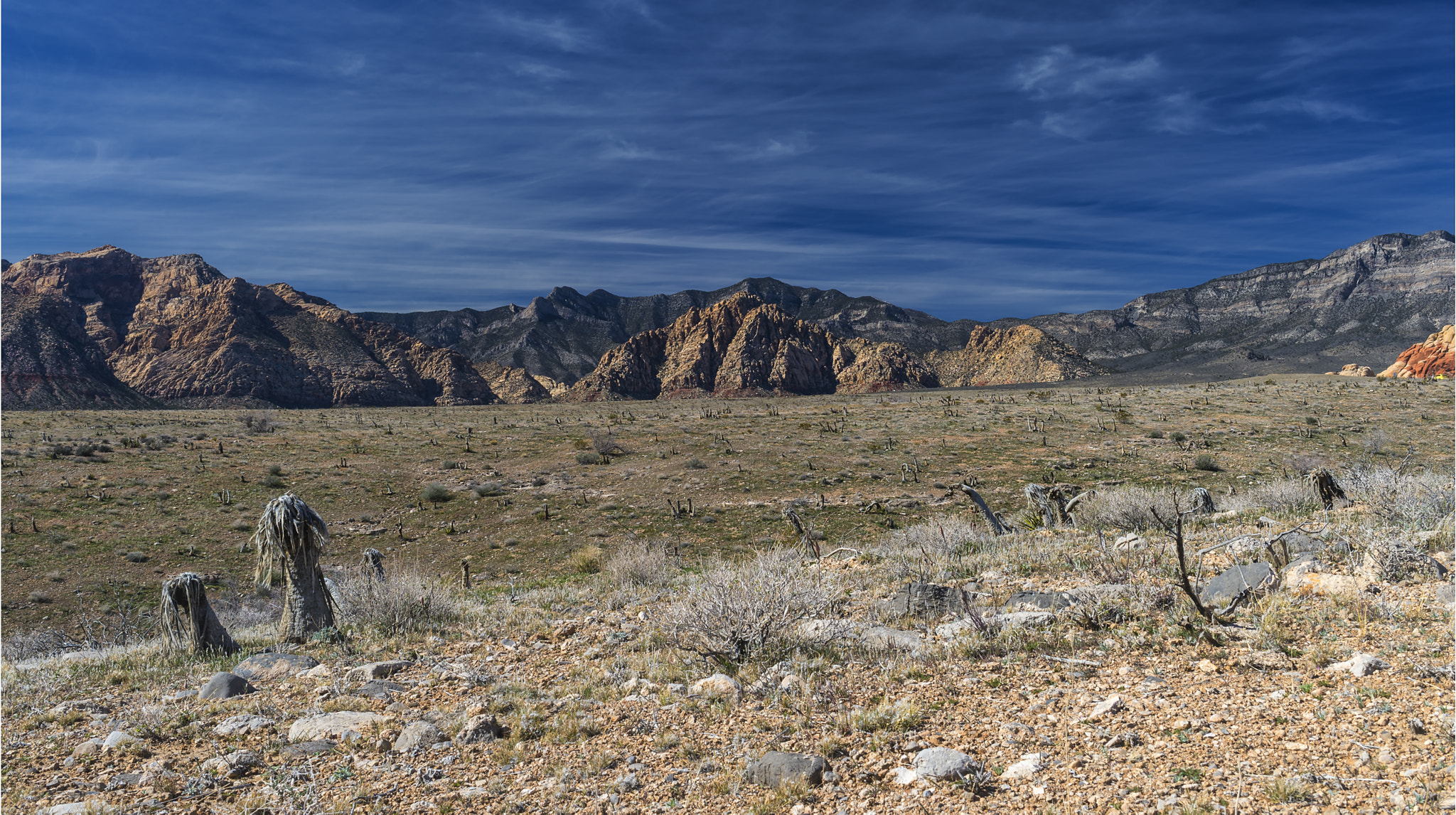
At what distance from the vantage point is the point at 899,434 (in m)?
38.2

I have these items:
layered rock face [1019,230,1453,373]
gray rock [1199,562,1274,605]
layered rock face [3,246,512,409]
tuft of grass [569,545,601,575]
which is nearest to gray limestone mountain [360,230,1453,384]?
layered rock face [1019,230,1453,373]

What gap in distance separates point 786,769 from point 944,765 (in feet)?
2.96

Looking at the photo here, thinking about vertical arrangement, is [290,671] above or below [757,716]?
below

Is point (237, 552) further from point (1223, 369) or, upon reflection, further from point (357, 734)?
point (1223, 369)

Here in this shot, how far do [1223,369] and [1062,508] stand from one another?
5191 inches

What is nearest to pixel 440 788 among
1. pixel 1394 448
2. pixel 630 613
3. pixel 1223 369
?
pixel 630 613

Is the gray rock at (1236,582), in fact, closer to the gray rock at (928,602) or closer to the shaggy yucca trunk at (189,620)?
the gray rock at (928,602)

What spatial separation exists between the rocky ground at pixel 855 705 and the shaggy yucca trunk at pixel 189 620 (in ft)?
1.05

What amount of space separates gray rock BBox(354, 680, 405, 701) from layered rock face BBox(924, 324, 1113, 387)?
→ 15435cm

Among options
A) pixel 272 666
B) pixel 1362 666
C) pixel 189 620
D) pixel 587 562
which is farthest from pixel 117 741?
pixel 587 562

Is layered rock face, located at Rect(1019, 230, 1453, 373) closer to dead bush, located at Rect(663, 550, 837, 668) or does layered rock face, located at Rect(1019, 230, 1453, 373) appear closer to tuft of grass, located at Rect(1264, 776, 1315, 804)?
dead bush, located at Rect(663, 550, 837, 668)

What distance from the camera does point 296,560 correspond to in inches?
340

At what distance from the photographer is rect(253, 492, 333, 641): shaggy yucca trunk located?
8594mm

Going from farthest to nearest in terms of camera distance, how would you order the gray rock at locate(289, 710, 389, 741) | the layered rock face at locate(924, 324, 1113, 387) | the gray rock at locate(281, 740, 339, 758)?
the layered rock face at locate(924, 324, 1113, 387), the gray rock at locate(289, 710, 389, 741), the gray rock at locate(281, 740, 339, 758)
